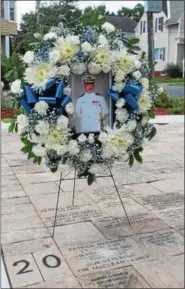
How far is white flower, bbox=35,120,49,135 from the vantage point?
7.64 ft

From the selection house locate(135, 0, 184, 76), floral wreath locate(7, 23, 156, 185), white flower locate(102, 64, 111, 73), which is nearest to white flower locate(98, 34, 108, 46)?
floral wreath locate(7, 23, 156, 185)

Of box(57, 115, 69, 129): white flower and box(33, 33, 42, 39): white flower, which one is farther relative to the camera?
box(33, 33, 42, 39): white flower

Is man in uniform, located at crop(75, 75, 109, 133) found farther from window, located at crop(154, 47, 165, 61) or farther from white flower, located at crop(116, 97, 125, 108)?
window, located at crop(154, 47, 165, 61)

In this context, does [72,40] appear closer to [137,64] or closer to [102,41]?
[102,41]

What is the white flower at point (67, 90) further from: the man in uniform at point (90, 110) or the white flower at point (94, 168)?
the white flower at point (94, 168)

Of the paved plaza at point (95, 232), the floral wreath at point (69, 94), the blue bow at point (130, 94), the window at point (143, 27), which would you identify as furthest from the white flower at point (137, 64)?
the window at point (143, 27)

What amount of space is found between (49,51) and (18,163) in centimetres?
292

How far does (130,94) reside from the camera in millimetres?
2465

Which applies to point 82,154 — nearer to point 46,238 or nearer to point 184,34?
point 46,238

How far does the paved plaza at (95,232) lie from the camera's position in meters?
2.30

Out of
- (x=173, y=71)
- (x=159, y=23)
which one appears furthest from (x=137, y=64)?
(x=159, y=23)

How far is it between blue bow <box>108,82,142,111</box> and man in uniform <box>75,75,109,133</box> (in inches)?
3.7

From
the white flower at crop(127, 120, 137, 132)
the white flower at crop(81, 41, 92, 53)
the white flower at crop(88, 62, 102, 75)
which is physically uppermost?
the white flower at crop(81, 41, 92, 53)

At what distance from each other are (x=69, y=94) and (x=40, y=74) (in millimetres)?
235
